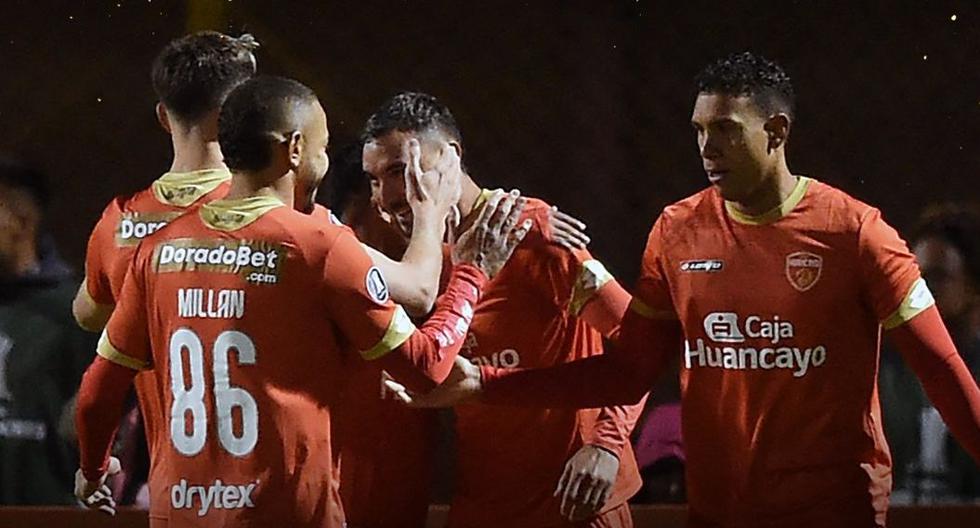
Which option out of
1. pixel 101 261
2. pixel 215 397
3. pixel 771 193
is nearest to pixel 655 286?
pixel 771 193

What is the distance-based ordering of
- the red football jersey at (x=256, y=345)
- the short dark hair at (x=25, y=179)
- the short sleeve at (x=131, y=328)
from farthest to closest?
the short dark hair at (x=25, y=179)
the short sleeve at (x=131, y=328)
the red football jersey at (x=256, y=345)

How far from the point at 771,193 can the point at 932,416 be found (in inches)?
60.7

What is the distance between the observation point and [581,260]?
2.99 metres

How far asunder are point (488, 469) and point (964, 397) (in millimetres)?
899

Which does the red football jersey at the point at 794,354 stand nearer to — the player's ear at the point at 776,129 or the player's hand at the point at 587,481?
the player's ear at the point at 776,129

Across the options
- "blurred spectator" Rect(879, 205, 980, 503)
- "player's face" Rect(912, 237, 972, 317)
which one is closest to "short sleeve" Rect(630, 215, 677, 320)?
"blurred spectator" Rect(879, 205, 980, 503)

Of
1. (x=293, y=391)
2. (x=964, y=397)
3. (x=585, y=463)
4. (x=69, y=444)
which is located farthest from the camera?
(x=69, y=444)

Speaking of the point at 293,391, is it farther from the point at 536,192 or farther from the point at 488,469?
the point at 536,192

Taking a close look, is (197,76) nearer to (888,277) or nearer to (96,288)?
(96,288)

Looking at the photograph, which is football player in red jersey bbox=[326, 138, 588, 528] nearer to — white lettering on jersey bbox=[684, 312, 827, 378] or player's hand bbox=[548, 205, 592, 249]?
player's hand bbox=[548, 205, 592, 249]

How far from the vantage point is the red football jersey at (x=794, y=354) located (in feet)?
8.46

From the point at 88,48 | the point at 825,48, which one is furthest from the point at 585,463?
the point at 88,48

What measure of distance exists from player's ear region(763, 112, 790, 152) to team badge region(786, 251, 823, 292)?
0.61ft

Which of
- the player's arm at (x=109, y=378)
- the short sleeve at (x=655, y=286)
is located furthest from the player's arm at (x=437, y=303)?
the player's arm at (x=109, y=378)
